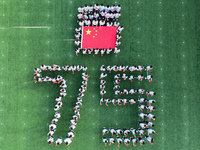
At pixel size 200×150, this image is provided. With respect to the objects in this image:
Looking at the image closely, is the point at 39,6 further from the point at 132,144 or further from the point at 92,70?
the point at 132,144

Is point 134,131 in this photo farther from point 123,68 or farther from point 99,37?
point 99,37

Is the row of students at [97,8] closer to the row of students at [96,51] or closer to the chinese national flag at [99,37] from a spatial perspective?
the chinese national flag at [99,37]

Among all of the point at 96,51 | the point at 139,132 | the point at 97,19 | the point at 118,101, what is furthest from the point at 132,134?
the point at 97,19

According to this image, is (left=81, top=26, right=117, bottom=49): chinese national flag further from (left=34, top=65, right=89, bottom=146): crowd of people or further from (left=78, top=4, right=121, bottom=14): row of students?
(left=34, top=65, right=89, bottom=146): crowd of people

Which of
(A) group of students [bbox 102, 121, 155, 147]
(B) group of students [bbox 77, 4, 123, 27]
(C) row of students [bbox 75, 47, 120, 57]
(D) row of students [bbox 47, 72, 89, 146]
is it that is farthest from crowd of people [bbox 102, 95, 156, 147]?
(B) group of students [bbox 77, 4, 123, 27]

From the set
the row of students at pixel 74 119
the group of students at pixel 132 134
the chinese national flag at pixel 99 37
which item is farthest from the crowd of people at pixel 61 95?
the group of students at pixel 132 134

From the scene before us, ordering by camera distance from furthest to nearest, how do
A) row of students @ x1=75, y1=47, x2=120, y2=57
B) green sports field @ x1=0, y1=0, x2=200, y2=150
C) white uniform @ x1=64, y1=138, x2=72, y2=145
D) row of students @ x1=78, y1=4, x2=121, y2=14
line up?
green sports field @ x1=0, y1=0, x2=200, y2=150 < row of students @ x1=75, y1=47, x2=120, y2=57 < row of students @ x1=78, y1=4, x2=121, y2=14 < white uniform @ x1=64, y1=138, x2=72, y2=145
